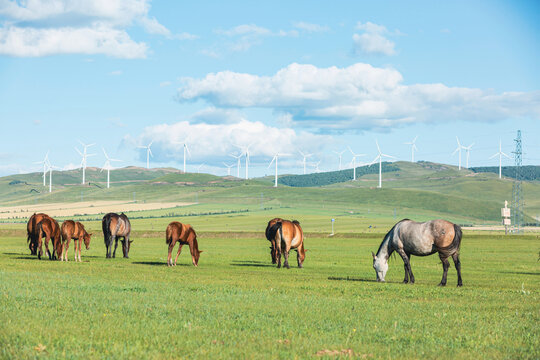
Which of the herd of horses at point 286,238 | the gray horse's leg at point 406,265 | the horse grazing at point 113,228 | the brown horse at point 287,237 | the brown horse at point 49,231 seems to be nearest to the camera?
the herd of horses at point 286,238

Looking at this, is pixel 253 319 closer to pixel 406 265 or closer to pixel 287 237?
pixel 406 265

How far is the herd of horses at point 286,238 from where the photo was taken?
2464 cm

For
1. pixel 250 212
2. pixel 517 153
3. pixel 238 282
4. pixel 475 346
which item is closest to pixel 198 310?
pixel 475 346

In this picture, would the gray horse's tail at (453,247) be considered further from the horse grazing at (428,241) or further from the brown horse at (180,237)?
the brown horse at (180,237)

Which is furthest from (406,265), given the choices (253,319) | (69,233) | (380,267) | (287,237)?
(69,233)

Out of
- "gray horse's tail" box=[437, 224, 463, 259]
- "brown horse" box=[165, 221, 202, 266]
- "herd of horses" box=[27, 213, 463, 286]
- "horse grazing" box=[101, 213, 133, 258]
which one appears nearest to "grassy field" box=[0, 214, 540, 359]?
"gray horse's tail" box=[437, 224, 463, 259]

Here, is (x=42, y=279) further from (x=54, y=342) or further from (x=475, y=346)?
(x=475, y=346)

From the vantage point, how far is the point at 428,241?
24.7 metres

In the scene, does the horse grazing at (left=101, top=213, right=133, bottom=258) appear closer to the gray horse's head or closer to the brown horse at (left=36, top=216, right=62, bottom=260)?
the brown horse at (left=36, top=216, right=62, bottom=260)

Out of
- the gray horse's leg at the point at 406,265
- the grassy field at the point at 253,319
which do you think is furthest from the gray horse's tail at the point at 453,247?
the grassy field at the point at 253,319

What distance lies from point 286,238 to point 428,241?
9697 mm

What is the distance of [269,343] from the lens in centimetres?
1125

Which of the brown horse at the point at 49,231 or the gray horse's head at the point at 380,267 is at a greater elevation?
the brown horse at the point at 49,231

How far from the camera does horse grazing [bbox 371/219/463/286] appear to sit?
80.4ft
